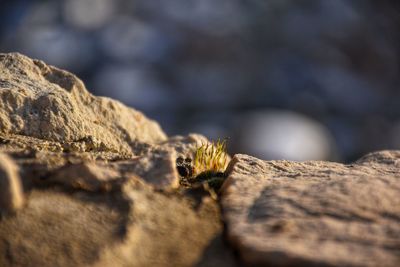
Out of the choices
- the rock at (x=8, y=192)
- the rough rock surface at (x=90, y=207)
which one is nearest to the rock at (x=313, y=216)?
the rough rock surface at (x=90, y=207)

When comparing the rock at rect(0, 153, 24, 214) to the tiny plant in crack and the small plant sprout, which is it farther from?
the small plant sprout

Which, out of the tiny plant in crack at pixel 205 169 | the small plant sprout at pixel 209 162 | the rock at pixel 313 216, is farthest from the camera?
the small plant sprout at pixel 209 162

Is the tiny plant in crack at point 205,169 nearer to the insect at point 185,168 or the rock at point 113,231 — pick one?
the insect at point 185,168

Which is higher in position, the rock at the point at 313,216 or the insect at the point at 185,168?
the insect at the point at 185,168

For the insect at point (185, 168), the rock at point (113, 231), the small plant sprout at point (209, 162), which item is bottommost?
→ the rock at point (113, 231)

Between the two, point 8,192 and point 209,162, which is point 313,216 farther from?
point 8,192

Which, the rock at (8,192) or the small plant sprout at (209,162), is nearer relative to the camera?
the rock at (8,192)

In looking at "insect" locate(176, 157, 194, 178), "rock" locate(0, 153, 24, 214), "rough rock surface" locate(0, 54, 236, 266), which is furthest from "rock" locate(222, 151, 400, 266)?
"rock" locate(0, 153, 24, 214)
